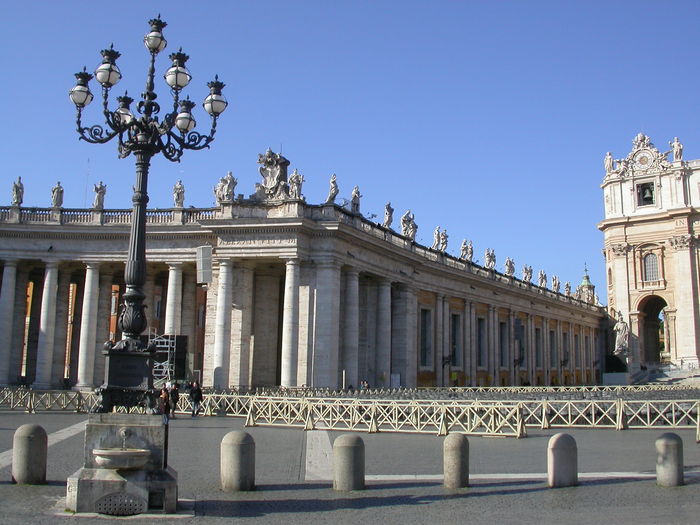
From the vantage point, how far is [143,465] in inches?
409

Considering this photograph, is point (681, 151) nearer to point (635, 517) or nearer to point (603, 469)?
point (603, 469)

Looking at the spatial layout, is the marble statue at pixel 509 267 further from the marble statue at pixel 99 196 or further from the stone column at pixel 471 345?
the marble statue at pixel 99 196

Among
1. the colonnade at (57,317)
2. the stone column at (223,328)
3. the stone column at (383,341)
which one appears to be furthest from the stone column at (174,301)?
the stone column at (383,341)

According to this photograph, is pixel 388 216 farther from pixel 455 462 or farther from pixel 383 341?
pixel 455 462

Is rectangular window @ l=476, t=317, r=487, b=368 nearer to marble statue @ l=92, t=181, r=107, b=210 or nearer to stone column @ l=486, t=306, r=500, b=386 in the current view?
stone column @ l=486, t=306, r=500, b=386

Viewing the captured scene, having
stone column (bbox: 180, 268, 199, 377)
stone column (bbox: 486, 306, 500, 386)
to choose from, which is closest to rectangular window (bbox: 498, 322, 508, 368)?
stone column (bbox: 486, 306, 500, 386)

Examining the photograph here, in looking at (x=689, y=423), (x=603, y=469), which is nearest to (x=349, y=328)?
(x=689, y=423)

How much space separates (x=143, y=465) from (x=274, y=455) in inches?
268

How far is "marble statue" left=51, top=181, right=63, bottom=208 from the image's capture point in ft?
129

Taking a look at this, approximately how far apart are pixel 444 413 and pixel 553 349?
5455 cm

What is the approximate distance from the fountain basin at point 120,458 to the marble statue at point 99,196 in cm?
3103

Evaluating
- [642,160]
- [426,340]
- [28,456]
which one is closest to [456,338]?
[426,340]

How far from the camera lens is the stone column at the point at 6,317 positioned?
37281mm

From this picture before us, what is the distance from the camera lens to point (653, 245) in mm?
69625
